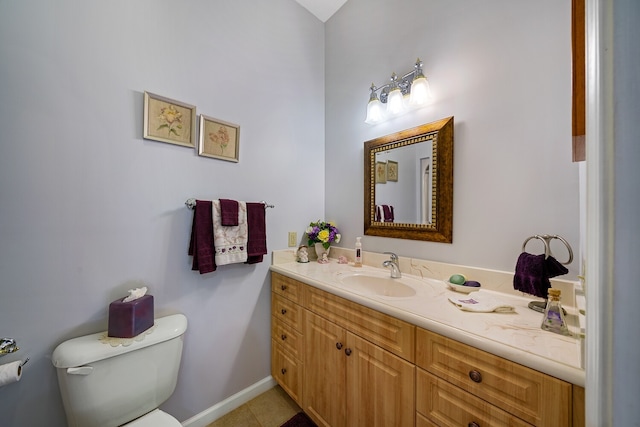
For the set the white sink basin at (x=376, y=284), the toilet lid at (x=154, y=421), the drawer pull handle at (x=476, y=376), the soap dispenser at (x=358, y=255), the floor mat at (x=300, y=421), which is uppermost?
the soap dispenser at (x=358, y=255)

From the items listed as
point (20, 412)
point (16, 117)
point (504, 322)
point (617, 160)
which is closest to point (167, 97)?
point (16, 117)

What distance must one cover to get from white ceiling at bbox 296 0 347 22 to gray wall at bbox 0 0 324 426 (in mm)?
272

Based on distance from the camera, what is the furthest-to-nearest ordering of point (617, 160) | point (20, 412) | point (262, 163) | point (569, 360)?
point (262, 163) → point (20, 412) → point (569, 360) → point (617, 160)

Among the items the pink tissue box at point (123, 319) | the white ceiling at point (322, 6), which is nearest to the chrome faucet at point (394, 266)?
the pink tissue box at point (123, 319)

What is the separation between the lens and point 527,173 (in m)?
1.06

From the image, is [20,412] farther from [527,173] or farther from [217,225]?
[527,173]

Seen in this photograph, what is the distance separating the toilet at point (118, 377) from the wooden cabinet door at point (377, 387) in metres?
0.77

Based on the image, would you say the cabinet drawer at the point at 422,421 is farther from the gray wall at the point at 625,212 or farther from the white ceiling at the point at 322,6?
the white ceiling at the point at 322,6

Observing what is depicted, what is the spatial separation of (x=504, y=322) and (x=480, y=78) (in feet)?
3.83

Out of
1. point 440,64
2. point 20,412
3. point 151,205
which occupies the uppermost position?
point 440,64

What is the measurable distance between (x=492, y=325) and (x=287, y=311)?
1129 millimetres

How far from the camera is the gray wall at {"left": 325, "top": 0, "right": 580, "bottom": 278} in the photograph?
0.98 meters

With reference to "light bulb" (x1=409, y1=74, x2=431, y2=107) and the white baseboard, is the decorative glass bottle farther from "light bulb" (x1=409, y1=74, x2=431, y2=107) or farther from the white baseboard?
the white baseboard

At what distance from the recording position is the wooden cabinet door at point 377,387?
889 millimetres
